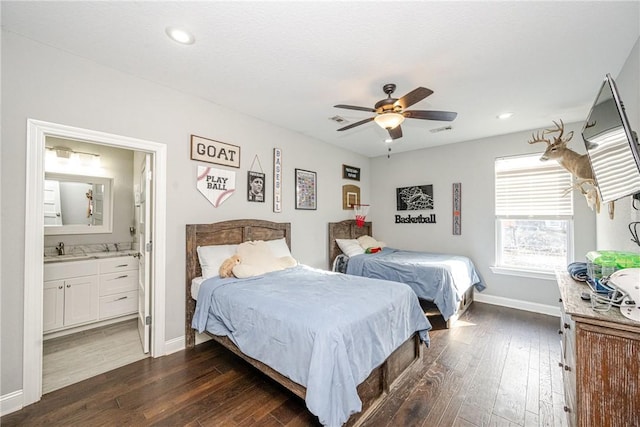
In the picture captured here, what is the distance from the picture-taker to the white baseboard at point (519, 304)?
3.62m

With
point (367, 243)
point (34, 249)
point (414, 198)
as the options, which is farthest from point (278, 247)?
point (414, 198)

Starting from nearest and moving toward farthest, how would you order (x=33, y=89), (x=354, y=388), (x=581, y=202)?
(x=354, y=388)
(x=33, y=89)
(x=581, y=202)

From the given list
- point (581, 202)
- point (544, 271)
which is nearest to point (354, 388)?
point (544, 271)

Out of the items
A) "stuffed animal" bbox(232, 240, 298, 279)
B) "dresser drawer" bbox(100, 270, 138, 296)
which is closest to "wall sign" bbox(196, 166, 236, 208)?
"stuffed animal" bbox(232, 240, 298, 279)

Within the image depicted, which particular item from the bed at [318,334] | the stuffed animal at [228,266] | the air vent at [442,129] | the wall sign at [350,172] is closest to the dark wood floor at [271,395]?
the bed at [318,334]

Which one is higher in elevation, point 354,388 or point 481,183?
point 481,183

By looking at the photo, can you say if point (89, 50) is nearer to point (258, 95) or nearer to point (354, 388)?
point (258, 95)

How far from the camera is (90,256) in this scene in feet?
10.2

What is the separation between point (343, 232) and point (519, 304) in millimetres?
2884

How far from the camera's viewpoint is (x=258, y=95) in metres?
2.79

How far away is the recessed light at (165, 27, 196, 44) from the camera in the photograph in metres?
1.81

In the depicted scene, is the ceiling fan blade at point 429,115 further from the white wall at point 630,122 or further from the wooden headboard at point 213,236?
the wooden headboard at point 213,236

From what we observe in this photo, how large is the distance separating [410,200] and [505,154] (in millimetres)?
1623

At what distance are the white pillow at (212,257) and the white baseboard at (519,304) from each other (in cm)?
393
